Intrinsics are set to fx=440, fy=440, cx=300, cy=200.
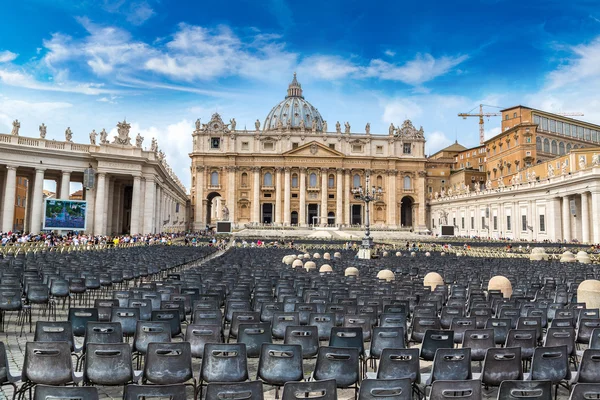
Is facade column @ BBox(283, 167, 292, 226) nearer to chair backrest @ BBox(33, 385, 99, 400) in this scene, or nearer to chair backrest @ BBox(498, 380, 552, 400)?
chair backrest @ BBox(498, 380, 552, 400)

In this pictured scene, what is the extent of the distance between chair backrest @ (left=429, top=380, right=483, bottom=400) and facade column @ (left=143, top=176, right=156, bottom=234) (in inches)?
1969

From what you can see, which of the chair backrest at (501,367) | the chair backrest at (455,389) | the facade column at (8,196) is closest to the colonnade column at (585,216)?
the chair backrest at (501,367)

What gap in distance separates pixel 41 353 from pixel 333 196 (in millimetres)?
96454

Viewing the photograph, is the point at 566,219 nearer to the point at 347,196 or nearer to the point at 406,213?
the point at 347,196

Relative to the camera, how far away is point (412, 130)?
10725 centimetres

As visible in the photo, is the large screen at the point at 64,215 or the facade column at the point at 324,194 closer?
the large screen at the point at 64,215

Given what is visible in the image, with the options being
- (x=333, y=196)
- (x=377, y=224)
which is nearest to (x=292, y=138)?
(x=333, y=196)

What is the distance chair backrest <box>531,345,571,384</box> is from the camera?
6.07 m

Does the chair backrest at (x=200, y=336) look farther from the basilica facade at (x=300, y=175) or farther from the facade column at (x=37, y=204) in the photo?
the basilica facade at (x=300, y=175)

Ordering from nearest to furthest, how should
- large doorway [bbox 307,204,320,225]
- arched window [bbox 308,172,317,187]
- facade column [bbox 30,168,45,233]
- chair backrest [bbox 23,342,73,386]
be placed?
1. chair backrest [bbox 23,342,73,386]
2. facade column [bbox 30,168,45,233]
3. arched window [bbox 308,172,317,187]
4. large doorway [bbox 307,204,320,225]

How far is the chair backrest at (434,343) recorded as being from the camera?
7.13m

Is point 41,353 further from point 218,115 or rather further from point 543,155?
point 218,115

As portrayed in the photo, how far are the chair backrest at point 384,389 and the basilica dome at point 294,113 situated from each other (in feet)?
420

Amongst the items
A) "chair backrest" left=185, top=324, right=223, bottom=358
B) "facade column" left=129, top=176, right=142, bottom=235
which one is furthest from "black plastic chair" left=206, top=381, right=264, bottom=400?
"facade column" left=129, top=176, right=142, bottom=235
